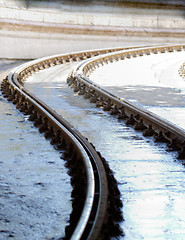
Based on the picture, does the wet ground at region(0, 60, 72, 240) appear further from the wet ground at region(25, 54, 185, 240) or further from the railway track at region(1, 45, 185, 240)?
the wet ground at region(25, 54, 185, 240)

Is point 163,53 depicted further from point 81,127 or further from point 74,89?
point 81,127

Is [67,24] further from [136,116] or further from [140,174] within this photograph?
[140,174]

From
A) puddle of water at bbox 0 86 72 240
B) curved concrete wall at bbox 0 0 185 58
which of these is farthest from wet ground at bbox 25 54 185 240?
curved concrete wall at bbox 0 0 185 58

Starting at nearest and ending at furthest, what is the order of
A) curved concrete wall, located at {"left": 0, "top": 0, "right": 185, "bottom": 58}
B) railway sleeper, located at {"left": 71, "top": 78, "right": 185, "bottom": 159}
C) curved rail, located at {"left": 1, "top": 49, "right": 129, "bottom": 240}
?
curved rail, located at {"left": 1, "top": 49, "right": 129, "bottom": 240} < railway sleeper, located at {"left": 71, "top": 78, "right": 185, "bottom": 159} < curved concrete wall, located at {"left": 0, "top": 0, "right": 185, "bottom": 58}

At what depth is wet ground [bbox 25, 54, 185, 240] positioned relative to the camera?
3.65m

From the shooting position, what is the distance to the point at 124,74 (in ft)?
57.4

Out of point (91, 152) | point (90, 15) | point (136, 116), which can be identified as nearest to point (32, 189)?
point (91, 152)

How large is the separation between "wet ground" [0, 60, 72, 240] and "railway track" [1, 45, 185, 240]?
13cm

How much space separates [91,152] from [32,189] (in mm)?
1029

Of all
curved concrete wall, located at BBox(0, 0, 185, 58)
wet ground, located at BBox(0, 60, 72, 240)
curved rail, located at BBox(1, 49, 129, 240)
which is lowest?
wet ground, located at BBox(0, 60, 72, 240)

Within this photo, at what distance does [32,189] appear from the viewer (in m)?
4.47

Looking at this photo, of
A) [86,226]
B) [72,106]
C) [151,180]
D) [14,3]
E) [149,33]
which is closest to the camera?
[86,226]

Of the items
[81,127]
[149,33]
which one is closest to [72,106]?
[81,127]

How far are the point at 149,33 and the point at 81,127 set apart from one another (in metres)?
25.3
